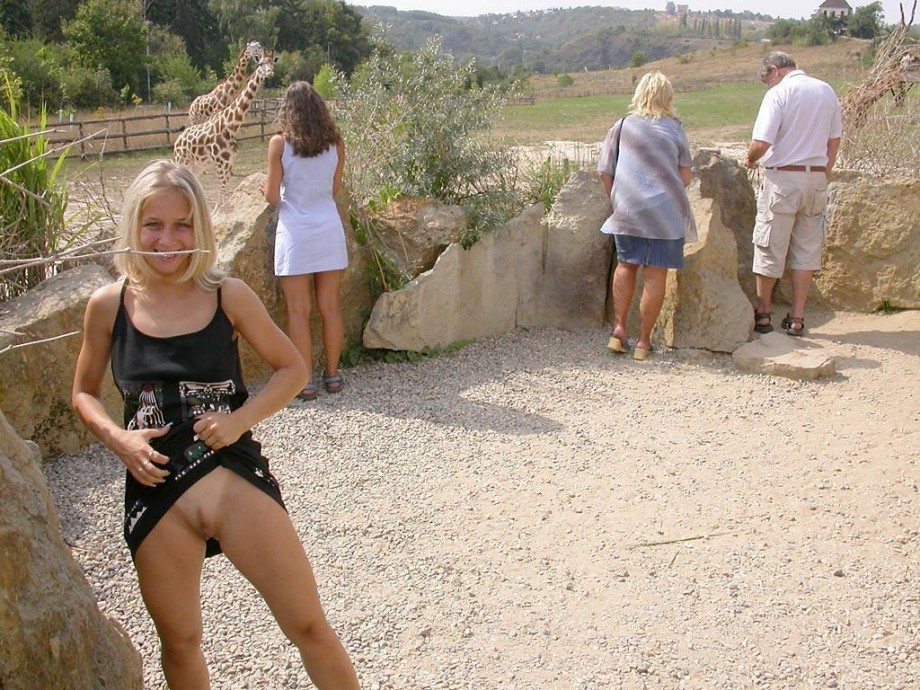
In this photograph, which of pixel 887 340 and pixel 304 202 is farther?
pixel 887 340

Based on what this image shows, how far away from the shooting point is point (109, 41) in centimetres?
2867

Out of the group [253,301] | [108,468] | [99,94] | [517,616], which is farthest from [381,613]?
[99,94]

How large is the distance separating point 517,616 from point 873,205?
4.70m

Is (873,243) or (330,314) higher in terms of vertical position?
(873,243)

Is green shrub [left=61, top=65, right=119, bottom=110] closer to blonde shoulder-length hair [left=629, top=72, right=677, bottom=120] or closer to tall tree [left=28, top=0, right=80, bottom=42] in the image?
tall tree [left=28, top=0, right=80, bottom=42]

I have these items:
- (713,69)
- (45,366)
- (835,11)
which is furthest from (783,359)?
(835,11)

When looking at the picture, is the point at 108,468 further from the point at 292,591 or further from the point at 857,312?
the point at 857,312

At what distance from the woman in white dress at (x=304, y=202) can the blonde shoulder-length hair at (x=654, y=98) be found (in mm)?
1920

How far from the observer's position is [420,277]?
18.9 feet

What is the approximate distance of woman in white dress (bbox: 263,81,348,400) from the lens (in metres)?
5.00

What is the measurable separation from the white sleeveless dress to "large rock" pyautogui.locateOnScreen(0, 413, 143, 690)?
2.86m

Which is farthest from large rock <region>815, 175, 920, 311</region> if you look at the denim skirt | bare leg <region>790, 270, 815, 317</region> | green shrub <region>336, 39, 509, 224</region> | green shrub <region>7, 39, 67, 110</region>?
green shrub <region>7, 39, 67, 110</region>

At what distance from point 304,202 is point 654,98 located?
2.27 m

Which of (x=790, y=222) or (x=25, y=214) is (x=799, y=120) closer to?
(x=790, y=222)
